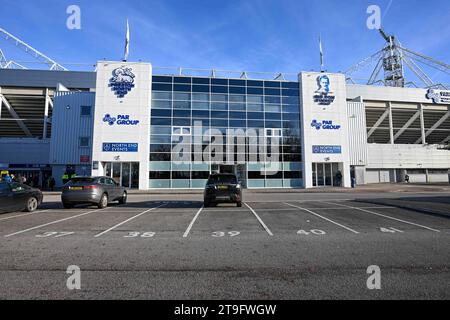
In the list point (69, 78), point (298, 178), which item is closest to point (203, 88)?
point (298, 178)

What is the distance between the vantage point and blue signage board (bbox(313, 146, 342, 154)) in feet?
109

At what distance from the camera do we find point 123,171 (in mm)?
30641

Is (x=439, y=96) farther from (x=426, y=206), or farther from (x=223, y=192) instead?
(x=223, y=192)

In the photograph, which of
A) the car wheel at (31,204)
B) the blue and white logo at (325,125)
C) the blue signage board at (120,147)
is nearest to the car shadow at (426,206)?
the car wheel at (31,204)

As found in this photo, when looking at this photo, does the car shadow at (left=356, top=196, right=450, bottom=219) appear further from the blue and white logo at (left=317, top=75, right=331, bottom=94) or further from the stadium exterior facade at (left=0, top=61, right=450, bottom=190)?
the blue and white logo at (left=317, top=75, right=331, bottom=94)

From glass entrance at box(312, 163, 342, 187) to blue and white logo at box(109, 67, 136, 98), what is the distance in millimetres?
23199

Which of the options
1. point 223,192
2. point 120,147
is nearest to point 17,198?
point 223,192

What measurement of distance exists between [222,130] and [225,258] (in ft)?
88.4

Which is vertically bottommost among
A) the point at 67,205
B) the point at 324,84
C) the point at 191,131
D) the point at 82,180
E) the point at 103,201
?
the point at 67,205

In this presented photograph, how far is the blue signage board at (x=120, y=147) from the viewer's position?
29922 millimetres

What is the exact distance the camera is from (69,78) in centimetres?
3994

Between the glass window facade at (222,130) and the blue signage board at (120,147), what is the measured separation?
2.01 metres

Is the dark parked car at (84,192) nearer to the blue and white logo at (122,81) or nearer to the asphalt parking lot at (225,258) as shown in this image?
the asphalt parking lot at (225,258)
